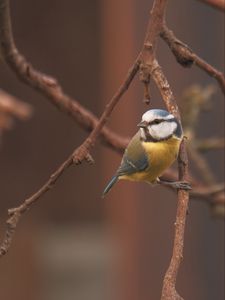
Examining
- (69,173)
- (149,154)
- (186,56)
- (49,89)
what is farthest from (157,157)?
(69,173)

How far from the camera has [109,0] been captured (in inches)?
102

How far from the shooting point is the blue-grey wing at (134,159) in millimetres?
1047

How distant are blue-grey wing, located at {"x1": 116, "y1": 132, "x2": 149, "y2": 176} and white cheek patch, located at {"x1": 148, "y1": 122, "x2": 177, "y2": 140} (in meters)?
0.02

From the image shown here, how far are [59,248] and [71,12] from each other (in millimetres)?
707

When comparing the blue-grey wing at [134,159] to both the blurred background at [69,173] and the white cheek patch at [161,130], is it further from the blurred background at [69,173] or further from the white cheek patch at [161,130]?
the blurred background at [69,173]

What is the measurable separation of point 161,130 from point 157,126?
0.03 m

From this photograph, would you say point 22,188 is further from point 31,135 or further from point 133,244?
point 133,244

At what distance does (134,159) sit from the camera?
107 centimetres

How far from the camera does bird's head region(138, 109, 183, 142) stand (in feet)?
3.05

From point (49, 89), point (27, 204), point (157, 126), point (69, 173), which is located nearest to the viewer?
point (27, 204)

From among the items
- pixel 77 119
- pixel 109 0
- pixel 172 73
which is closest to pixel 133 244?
pixel 172 73

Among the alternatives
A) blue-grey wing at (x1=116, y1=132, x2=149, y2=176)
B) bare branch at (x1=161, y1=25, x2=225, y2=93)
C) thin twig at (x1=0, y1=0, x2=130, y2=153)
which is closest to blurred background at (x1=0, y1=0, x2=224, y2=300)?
thin twig at (x1=0, y1=0, x2=130, y2=153)

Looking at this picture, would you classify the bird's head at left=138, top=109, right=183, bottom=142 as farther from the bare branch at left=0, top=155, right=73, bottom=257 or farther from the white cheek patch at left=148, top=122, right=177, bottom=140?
the bare branch at left=0, top=155, right=73, bottom=257

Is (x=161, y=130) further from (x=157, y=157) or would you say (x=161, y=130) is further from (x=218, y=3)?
(x=218, y=3)
